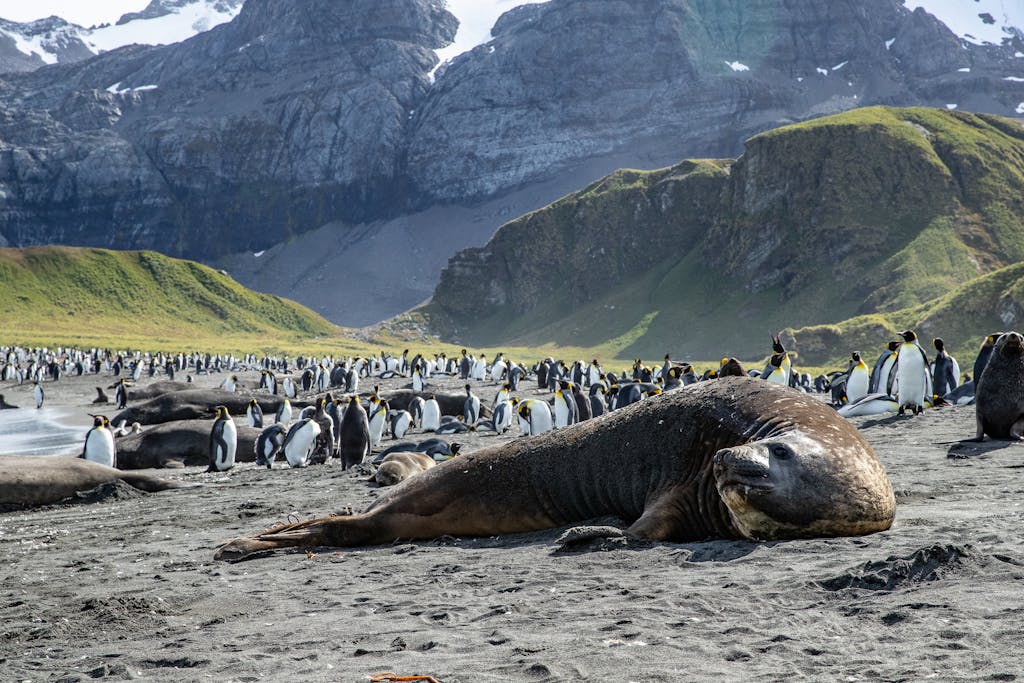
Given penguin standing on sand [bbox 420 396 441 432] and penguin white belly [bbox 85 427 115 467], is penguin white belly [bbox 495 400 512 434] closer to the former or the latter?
penguin standing on sand [bbox 420 396 441 432]

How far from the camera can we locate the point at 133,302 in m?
99.1

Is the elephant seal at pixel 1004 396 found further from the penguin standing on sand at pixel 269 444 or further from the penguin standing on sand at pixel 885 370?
the penguin standing on sand at pixel 269 444

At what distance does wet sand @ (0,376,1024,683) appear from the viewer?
4035 mm

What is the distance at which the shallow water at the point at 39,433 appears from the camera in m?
22.2

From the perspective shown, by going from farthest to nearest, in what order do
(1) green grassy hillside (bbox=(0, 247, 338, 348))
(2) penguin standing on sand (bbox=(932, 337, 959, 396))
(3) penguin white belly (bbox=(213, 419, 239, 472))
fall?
(1) green grassy hillside (bbox=(0, 247, 338, 348)) → (2) penguin standing on sand (bbox=(932, 337, 959, 396)) → (3) penguin white belly (bbox=(213, 419, 239, 472))

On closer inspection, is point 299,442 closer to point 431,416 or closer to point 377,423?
point 377,423

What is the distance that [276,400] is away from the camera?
28672mm

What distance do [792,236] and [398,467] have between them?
322 ft

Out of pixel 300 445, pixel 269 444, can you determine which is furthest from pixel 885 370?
pixel 269 444

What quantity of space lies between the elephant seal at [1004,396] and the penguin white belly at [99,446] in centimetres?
1343

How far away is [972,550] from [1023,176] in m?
109

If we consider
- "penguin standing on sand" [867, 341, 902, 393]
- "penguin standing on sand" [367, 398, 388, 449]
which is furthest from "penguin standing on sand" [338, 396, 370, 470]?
"penguin standing on sand" [867, 341, 902, 393]

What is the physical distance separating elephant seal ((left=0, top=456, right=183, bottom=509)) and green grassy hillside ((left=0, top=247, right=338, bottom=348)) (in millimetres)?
75379

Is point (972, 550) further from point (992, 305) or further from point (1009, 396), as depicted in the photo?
point (992, 305)
